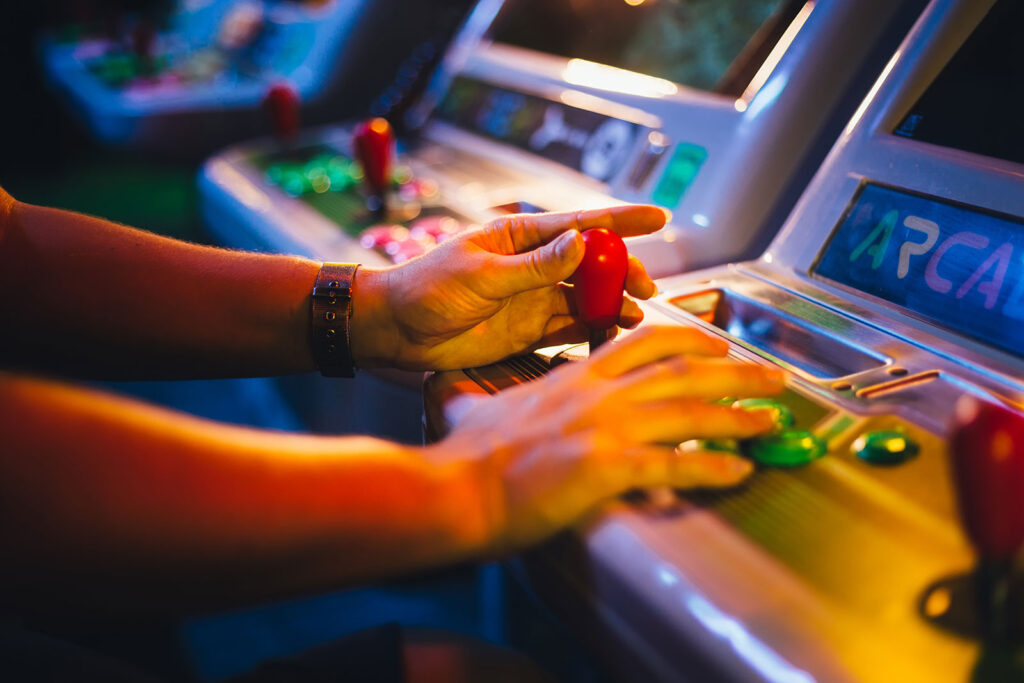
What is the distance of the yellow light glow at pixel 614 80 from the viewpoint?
139 cm

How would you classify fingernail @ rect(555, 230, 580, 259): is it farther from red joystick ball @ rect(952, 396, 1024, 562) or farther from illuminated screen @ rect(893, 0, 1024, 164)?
illuminated screen @ rect(893, 0, 1024, 164)

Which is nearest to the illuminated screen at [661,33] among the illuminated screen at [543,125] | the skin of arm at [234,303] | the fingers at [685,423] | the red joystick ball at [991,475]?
the illuminated screen at [543,125]

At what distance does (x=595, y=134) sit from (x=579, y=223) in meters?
0.60

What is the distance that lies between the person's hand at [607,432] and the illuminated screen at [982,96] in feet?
1.69

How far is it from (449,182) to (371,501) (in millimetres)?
1105

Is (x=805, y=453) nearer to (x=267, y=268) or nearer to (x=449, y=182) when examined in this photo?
(x=267, y=268)

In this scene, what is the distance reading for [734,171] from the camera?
1.16m

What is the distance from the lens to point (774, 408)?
2.19 ft

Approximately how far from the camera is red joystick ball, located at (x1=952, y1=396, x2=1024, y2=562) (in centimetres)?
44

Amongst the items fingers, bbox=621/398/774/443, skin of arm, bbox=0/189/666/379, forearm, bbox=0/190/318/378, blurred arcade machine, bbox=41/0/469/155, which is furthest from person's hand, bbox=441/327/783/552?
blurred arcade machine, bbox=41/0/469/155

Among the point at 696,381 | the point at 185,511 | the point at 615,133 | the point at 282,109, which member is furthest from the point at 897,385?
the point at 282,109

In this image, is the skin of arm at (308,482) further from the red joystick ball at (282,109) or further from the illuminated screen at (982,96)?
the red joystick ball at (282,109)

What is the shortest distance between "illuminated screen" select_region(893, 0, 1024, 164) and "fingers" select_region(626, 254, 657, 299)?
418 mm

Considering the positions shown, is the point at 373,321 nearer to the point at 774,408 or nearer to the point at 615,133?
the point at 774,408
